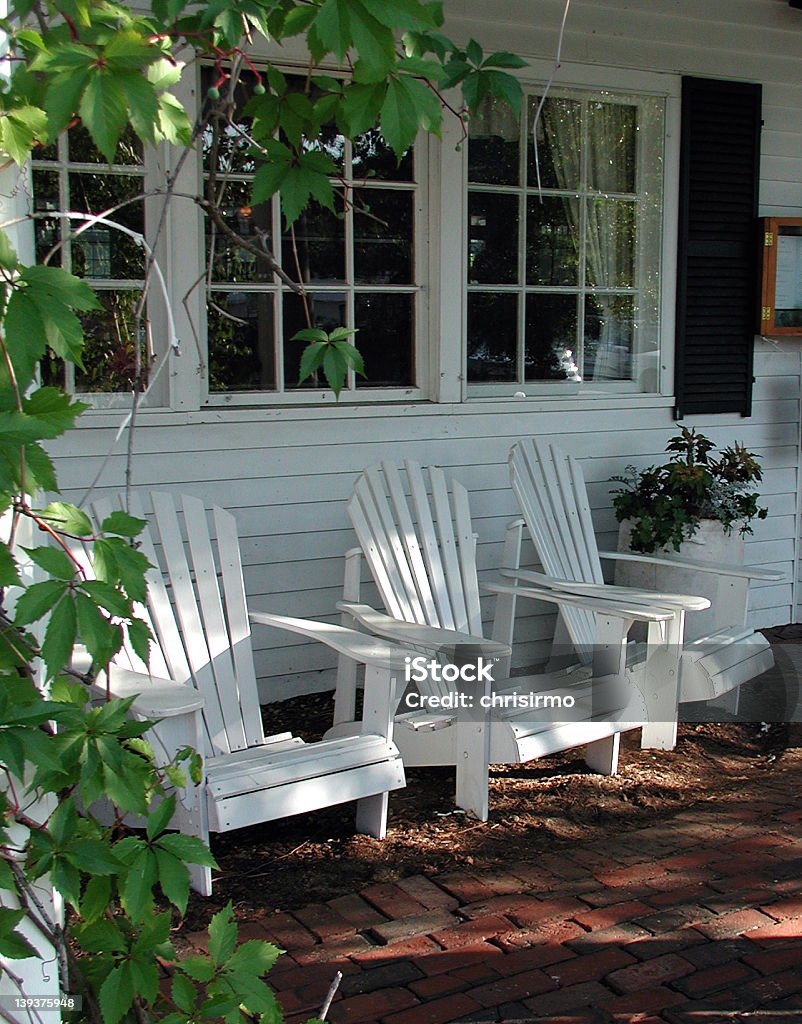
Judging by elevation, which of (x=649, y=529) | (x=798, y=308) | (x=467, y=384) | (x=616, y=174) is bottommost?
(x=649, y=529)

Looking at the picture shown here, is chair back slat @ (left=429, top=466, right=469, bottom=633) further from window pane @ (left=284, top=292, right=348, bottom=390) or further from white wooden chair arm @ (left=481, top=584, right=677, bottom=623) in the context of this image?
window pane @ (left=284, top=292, right=348, bottom=390)

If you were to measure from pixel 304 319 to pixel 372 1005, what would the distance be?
2474mm

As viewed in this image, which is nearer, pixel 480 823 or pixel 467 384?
pixel 480 823

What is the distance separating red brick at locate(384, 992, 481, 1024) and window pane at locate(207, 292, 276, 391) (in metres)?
2.32

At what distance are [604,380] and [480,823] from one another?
230 centimetres

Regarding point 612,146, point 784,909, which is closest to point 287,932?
point 784,909

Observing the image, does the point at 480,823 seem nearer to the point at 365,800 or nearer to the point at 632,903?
the point at 365,800

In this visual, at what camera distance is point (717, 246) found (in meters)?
5.13

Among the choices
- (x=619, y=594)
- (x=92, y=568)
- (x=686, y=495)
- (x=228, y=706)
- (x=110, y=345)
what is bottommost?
(x=228, y=706)

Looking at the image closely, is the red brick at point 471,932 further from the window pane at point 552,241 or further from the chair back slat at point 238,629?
the window pane at point 552,241

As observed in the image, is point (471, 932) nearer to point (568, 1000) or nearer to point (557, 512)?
point (568, 1000)

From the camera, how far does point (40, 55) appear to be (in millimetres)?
1375

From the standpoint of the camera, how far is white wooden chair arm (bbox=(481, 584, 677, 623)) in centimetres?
360

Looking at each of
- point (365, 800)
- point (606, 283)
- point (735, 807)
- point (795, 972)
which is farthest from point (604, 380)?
point (795, 972)
